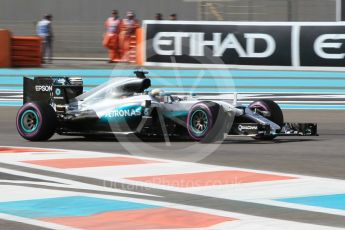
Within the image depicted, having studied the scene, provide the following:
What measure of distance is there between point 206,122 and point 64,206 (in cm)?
455

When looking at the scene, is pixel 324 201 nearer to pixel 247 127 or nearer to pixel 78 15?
pixel 247 127

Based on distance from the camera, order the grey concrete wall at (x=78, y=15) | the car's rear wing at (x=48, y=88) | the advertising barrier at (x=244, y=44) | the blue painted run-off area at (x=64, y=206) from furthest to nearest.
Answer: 1. the grey concrete wall at (x=78, y=15)
2. the advertising barrier at (x=244, y=44)
3. the car's rear wing at (x=48, y=88)
4. the blue painted run-off area at (x=64, y=206)

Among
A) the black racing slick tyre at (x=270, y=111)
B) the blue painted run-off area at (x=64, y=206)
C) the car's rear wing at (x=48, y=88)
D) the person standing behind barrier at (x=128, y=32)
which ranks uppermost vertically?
the person standing behind barrier at (x=128, y=32)

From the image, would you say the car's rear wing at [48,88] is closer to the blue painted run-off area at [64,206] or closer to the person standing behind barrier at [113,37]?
the blue painted run-off area at [64,206]

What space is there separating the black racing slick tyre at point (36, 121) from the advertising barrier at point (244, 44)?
9.36 metres

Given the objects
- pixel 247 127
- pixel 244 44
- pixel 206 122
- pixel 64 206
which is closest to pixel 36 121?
pixel 206 122

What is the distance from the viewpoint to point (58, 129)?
41.1 ft

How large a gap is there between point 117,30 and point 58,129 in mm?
12500

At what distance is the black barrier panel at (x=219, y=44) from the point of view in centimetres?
2084

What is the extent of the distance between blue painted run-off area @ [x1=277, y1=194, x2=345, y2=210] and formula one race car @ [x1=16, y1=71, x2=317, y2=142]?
155 inches

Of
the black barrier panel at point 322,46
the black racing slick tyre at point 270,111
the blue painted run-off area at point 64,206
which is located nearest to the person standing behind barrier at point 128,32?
the black barrier panel at point 322,46

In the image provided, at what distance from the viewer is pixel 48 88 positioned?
12938mm

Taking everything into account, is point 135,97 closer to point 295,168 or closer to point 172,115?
point 172,115

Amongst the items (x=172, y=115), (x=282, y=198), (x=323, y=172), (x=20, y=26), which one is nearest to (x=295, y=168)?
(x=323, y=172)
